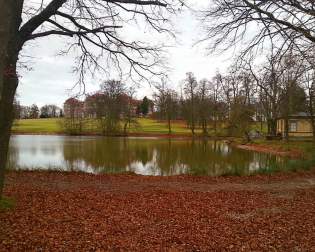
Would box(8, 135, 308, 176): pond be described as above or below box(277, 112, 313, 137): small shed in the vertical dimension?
below

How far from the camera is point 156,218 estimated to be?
7465 millimetres

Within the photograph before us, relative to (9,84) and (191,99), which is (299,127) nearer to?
(191,99)

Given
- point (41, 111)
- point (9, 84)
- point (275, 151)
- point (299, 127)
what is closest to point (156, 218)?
point (9, 84)

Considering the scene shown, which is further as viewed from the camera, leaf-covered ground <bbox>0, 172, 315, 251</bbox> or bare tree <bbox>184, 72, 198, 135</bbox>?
bare tree <bbox>184, 72, 198, 135</bbox>

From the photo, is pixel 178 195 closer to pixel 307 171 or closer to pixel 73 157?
pixel 307 171

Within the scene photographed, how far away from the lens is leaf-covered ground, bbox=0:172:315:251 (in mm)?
5863

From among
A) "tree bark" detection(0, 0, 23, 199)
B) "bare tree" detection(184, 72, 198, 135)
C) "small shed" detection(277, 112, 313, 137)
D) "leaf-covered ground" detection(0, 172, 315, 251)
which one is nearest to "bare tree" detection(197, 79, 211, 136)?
"bare tree" detection(184, 72, 198, 135)

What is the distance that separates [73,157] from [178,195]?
57.6ft

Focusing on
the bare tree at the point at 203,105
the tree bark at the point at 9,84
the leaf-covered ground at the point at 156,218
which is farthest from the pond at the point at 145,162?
the bare tree at the point at 203,105

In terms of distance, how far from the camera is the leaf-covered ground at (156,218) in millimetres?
5863

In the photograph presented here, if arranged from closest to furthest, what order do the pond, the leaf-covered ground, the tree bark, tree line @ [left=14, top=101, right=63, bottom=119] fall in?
the leaf-covered ground → the tree bark → the pond → tree line @ [left=14, top=101, right=63, bottom=119]

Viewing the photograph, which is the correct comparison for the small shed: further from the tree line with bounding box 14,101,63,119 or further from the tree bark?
the tree line with bounding box 14,101,63,119

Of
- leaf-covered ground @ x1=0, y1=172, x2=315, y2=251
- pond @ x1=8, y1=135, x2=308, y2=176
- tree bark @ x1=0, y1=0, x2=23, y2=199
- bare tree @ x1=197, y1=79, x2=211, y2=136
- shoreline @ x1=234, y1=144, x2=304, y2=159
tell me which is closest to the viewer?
leaf-covered ground @ x1=0, y1=172, x2=315, y2=251

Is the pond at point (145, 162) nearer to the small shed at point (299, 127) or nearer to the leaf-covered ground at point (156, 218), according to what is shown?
the leaf-covered ground at point (156, 218)
